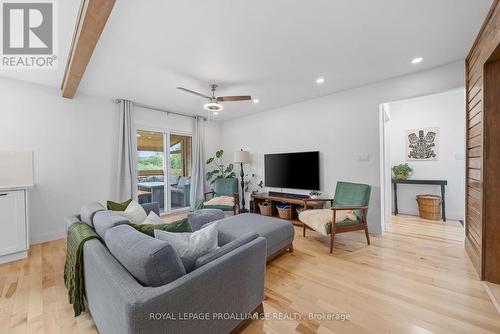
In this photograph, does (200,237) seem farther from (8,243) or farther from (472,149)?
(472,149)

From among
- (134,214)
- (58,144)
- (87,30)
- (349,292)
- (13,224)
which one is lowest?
(349,292)

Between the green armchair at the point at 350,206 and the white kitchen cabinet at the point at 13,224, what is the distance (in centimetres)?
374

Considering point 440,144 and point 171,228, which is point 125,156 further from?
point 440,144

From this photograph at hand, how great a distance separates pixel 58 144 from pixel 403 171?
21.4 feet

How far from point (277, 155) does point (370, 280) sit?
2840 millimetres

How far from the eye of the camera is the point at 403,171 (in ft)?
14.4

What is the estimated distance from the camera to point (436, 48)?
7.61 ft

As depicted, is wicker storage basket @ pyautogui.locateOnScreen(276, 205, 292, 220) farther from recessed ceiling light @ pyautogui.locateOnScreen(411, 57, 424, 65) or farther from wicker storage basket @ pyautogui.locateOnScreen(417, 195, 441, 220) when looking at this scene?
recessed ceiling light @ pyautogui.locateOnScreen(411, 57, 424, 65)

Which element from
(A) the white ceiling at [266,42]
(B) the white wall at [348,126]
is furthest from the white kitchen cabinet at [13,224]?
(B) the white wall at [348,126]

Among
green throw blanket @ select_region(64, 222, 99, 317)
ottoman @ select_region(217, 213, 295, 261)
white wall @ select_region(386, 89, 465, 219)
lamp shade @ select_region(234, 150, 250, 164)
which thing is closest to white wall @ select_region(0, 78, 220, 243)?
green throw blanket @ select_region(64, 222, 99, 317)

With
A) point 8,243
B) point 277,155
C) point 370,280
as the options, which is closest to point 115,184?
point 8,243

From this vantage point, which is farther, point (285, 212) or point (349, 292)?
point (285, 212)

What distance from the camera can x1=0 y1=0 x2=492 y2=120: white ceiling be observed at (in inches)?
66.8

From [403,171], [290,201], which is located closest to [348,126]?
[290,201]
